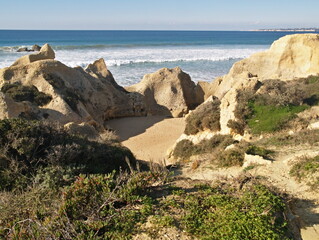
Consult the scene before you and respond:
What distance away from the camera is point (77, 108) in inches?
706

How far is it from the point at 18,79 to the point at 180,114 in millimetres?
11240

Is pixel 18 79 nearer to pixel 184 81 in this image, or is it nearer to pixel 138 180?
pixel 184 81

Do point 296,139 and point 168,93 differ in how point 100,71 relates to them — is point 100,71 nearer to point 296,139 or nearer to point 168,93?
point 168,93

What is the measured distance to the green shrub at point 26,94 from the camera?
16516 millimetres

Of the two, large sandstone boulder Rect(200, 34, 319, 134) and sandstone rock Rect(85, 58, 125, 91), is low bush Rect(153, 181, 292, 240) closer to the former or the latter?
large sandstone boulder Rect(200, 34, 319, 134)

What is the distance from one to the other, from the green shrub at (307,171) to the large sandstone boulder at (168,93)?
15817mm

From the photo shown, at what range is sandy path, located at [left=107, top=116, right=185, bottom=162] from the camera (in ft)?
52.5

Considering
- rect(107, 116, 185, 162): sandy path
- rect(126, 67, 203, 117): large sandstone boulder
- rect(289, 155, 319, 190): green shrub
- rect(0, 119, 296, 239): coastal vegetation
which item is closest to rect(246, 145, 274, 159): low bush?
rect(289, 155, 319, 190): green shrub

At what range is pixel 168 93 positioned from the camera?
80.0 feet

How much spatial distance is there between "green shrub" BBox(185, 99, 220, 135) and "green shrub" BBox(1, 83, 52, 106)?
25.4ft

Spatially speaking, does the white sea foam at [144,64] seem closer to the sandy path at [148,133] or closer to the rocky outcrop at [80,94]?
the rocky outcrop at [80,94]

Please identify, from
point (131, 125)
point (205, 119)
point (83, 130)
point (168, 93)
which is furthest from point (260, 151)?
point (168, 93)

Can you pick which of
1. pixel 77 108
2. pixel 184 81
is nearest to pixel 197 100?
pixel 184 81

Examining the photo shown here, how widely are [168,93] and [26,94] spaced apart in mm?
10732
